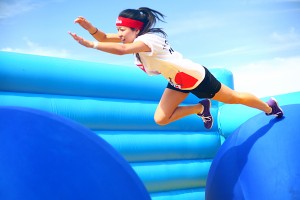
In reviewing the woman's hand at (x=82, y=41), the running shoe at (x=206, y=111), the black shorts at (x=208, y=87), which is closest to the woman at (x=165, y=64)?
the black shorts at (x=208, y=87)

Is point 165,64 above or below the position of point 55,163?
below

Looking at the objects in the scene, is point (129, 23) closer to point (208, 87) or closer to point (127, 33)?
Answer: point (127, 33)

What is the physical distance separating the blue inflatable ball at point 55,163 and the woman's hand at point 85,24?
104cm

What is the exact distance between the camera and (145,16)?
2.82 meters

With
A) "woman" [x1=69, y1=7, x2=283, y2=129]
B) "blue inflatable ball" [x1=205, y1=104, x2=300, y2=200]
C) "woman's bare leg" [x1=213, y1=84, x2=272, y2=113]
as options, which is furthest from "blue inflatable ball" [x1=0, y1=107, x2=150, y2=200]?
"woman's bare leg" [x1=213, y1=84, x2=272, y2=113]

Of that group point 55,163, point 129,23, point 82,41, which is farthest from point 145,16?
point 55,163

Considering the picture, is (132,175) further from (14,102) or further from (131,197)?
(14,102)

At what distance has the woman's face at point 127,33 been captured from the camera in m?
2.77

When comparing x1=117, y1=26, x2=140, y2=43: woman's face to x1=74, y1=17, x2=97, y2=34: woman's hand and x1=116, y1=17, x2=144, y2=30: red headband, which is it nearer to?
x1=116, y1=17, x2=144, y2=30: red headband

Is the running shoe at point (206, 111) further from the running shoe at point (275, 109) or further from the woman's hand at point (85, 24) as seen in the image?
the woman's hand at point (85, 24)

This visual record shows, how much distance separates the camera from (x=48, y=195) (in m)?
1.47

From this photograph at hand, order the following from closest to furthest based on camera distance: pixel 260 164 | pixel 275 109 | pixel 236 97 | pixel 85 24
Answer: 1. pixel 260 164
2. pixel 275 109
3. pixel 85 24
4. pixel 236 97

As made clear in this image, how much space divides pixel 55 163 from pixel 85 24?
1.37 metres

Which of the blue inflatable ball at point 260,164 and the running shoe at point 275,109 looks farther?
the running shoe at point 275,109
